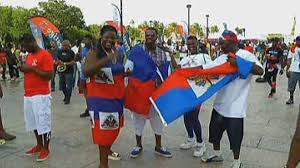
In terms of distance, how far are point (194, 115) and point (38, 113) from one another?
7.07 feet

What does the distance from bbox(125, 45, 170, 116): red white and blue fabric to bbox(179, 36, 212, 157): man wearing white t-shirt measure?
0.44m

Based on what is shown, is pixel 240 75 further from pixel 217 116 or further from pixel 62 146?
pixel 62 146

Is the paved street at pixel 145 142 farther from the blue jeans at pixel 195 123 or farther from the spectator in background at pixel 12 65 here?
the spectator in background at pixel 12 65

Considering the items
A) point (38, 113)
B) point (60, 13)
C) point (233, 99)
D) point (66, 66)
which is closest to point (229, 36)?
point (233, 99)

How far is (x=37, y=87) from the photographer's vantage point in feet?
17.0

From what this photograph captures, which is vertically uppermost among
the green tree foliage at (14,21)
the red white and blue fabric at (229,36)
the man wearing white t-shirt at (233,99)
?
the green tree foliage at (14,21)

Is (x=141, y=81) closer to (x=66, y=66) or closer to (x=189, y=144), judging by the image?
(x=189, y=144)

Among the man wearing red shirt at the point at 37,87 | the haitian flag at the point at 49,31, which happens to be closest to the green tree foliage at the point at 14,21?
the haitian flag at the point at 49,31

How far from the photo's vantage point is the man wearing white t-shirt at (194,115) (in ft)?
16.7

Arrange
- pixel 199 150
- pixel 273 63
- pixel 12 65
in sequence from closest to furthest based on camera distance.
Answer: pixel 199 150 < pixel 273 63 < pixel 12 65

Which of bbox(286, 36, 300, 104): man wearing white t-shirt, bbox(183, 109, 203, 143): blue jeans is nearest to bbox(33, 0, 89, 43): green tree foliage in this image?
bbox(286, 36, 300, 104): man wearing white t-shirt

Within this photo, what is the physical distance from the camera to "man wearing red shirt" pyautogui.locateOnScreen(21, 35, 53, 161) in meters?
5.14

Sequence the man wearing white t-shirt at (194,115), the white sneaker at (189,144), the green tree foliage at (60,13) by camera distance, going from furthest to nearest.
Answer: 1. the green tree foliage at (60,13)
2. the white sneaker at (189,144)
3. the man wearing white t-shirt at (194,115)

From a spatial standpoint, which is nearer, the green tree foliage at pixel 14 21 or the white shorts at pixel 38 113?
the white shorts at pixel 38 113
